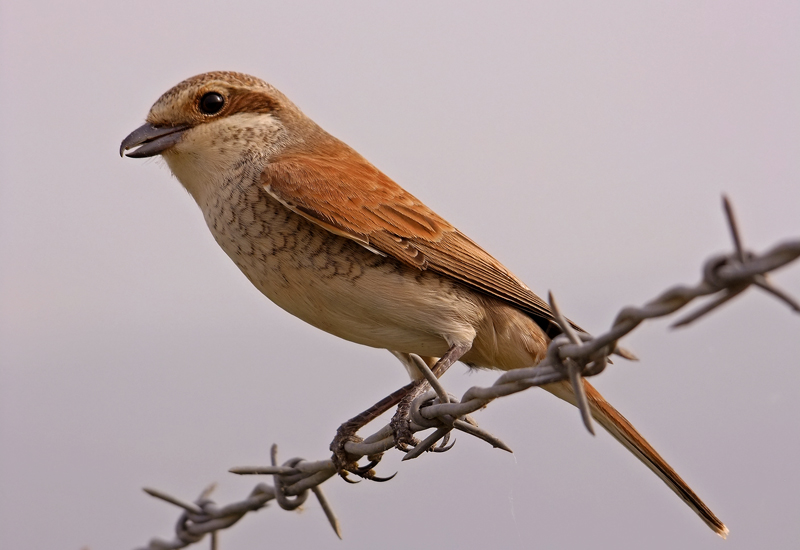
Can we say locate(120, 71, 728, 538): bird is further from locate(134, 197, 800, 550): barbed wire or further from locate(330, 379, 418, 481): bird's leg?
locate(134, 197, 800, 550): barbed wire

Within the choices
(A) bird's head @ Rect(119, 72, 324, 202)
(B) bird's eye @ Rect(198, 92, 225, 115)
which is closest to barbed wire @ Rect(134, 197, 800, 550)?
(A) bird's head @ Rect(119, 72, 324, 202)

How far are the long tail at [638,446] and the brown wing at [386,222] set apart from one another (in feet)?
1.21

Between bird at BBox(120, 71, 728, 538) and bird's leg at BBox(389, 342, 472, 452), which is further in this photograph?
bird at BBox(120, 71, 728, 538)

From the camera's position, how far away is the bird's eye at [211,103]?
402 centimetres

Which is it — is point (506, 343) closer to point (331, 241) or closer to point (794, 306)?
point (331, 241)

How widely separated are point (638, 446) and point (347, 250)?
145 cm

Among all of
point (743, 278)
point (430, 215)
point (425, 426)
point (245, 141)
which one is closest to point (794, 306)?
point (743, 278)

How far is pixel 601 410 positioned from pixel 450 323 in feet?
2.47

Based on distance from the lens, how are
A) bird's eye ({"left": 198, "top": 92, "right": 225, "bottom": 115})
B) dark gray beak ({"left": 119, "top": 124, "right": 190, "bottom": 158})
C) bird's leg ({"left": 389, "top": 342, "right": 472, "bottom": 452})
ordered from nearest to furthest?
bird's leg ({"left": 389, "top": 342, "right": 472, "bottom": 452}) < dark gray beak ({"left": 119, "top": 124, "right": 190, "bottom": 158}) < bird's eye ({"left": 198, "top": 92, "right": 225, "bottom": 115})

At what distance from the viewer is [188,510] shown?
313cm

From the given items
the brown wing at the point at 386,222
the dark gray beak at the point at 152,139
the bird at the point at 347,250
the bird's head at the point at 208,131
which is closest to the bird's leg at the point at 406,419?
the bird at the point at 347,250

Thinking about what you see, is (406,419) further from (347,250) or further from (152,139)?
(152,139)

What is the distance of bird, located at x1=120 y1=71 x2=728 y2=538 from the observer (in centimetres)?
351

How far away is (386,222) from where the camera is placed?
3689 millimetres
